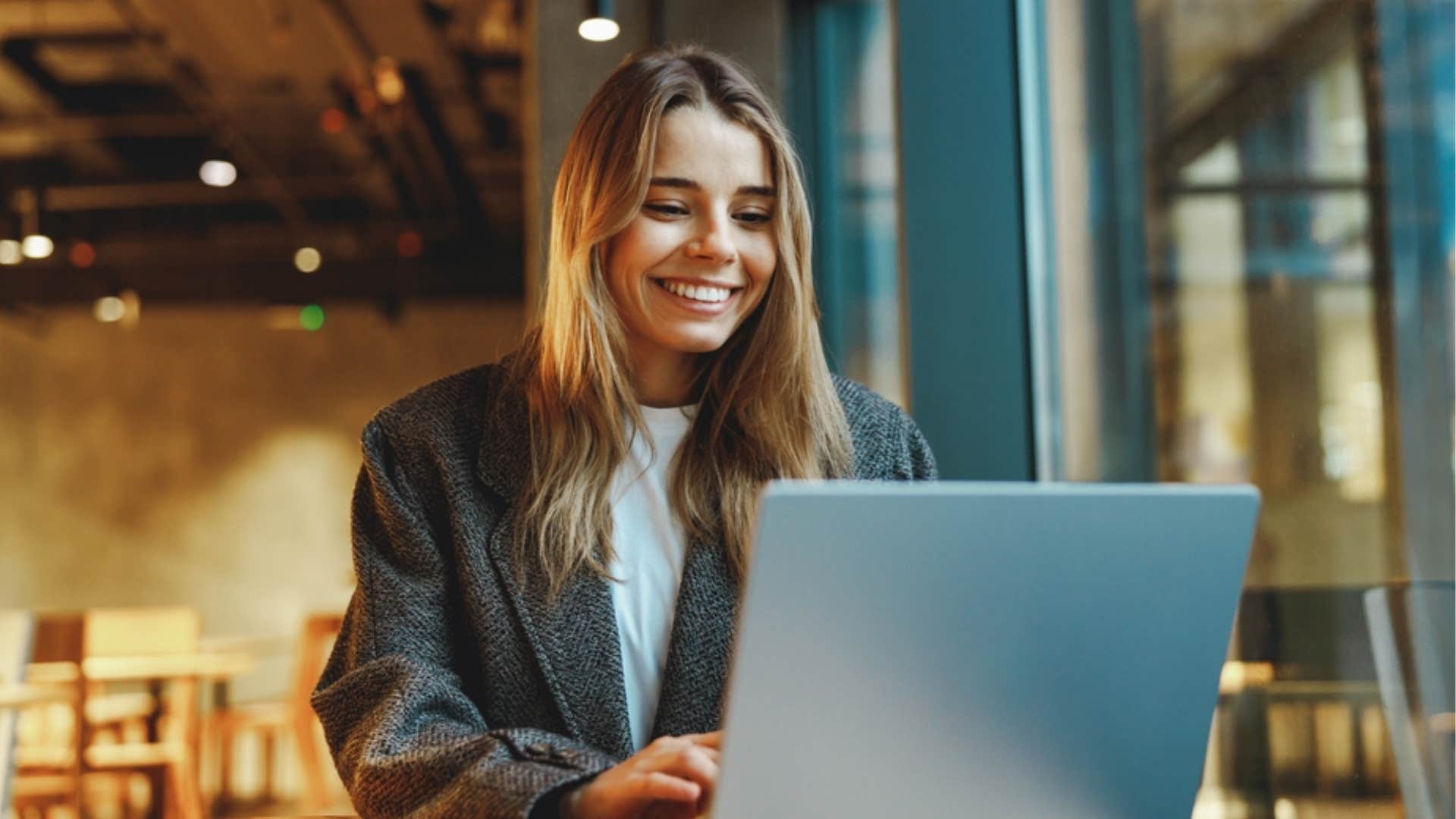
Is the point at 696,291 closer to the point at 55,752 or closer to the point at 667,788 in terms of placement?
the point at 667,788

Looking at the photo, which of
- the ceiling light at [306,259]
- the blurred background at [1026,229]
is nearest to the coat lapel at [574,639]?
the blurred background at [1026,229]

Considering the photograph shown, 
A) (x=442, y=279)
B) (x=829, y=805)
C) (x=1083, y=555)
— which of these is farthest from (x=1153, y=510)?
(x=442, y=279)

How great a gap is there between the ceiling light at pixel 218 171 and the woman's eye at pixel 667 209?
7.21 metres

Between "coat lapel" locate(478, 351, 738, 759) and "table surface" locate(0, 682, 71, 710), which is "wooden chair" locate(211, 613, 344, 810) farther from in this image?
"coat lapel" locate(478, 351, 738, 759)

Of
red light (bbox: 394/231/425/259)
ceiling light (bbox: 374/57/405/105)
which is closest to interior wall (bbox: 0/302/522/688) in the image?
red light (bbox: 394/231/425/259)

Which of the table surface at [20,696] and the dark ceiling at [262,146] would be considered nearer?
the table surface at [20,696]

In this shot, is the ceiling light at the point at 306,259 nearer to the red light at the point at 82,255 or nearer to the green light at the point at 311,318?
the green light at the point at 311,318

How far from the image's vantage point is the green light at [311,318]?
10281mm

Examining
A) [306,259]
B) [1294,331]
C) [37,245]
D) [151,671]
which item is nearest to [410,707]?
[1294,331]

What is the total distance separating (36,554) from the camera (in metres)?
10.2

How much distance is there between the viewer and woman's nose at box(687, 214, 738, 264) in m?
1.41

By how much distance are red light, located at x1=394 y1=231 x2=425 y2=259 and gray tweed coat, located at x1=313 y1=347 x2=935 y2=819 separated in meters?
8.34

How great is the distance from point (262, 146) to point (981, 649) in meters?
8.28

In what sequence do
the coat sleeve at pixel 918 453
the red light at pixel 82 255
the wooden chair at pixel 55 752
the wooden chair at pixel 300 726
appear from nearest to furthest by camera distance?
the coat sleeve at pixel 918 453, the wooden chair at pixel 55 752, the wooden chair at pixel 300 726, the red light at pixel 82 255
